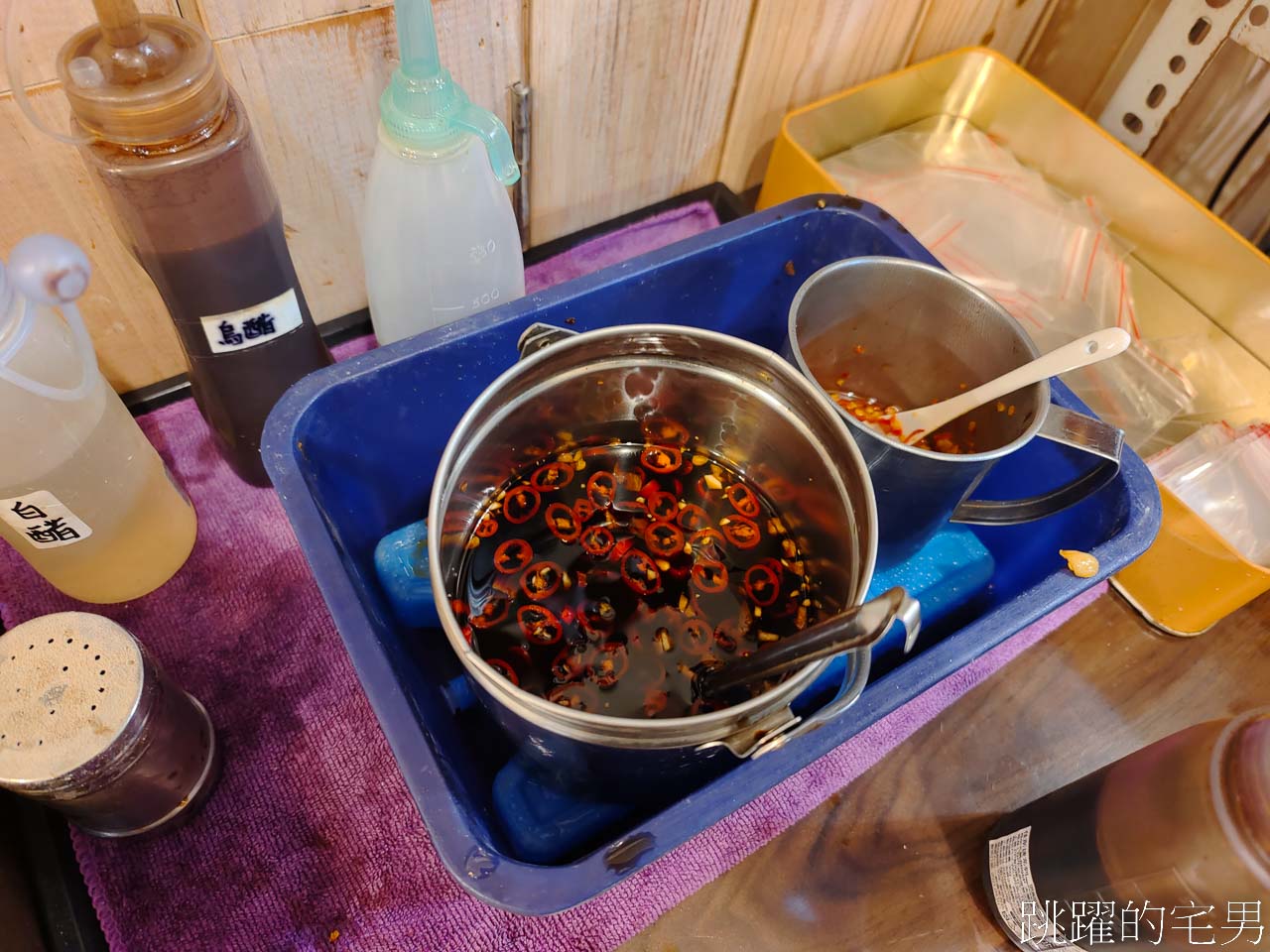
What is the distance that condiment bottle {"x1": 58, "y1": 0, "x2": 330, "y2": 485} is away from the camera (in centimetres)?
52

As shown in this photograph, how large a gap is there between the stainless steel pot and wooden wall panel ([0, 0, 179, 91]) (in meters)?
0.37

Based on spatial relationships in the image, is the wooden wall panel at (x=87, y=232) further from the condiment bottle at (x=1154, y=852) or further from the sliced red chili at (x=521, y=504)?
the condiment bottle at (x=1154, y=852)

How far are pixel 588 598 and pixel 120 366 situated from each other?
56 cm

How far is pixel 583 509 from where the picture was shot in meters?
0.70

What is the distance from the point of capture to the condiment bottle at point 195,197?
1.70 ft

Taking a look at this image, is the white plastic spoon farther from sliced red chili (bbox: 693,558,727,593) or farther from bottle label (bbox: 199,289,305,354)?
bottle label (bbox: 199,289,305,354)

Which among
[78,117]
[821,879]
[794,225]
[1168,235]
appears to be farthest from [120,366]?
[1168,235]

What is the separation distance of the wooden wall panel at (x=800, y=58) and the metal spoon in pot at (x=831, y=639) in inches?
28.0

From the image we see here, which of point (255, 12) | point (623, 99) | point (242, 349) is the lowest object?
point (242, 349)

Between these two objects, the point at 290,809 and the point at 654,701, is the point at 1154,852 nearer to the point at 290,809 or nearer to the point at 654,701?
the point at 654,701

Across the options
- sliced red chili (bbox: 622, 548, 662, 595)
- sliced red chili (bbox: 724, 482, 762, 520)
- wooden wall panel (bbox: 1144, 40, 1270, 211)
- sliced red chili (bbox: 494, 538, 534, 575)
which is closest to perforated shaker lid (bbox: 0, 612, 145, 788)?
sliced red chili (bbox: 494, 538, 534, 575)

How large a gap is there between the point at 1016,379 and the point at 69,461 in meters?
0.75

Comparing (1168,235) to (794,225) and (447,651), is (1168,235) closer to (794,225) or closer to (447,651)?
(794,225)

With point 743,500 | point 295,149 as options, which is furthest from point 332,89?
point 743,500
